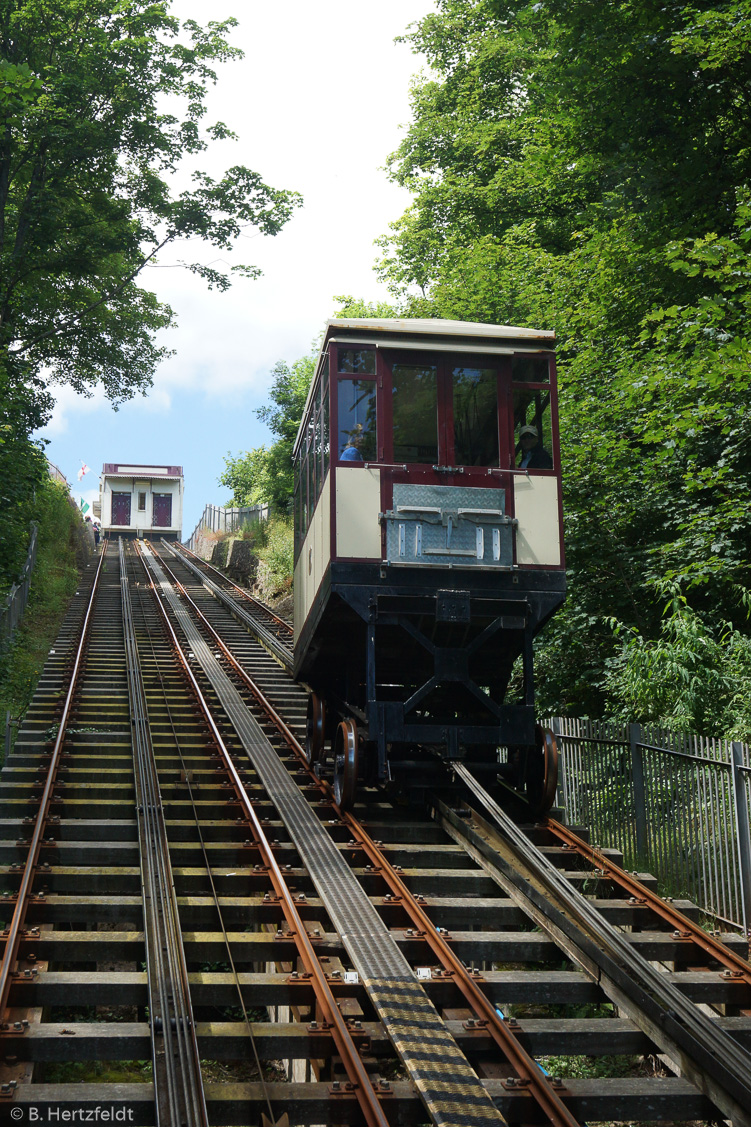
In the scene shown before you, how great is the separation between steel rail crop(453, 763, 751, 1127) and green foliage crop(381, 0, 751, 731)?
152 inches

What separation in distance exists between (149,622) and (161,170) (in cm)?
1125

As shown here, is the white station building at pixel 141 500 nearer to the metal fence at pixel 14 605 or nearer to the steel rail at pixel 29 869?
the metal fence at pixel 14 605

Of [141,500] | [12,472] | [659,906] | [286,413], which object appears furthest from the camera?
[141,500]

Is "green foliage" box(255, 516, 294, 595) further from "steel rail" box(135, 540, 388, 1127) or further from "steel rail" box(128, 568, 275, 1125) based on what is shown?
"steel rail" box(135, 540, 388, 1127)

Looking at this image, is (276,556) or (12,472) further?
(276,556)

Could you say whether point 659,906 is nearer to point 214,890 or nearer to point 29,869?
point 214,890

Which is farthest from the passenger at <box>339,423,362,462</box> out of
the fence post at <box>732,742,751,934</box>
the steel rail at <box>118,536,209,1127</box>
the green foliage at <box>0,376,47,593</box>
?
the green foliage at <box>0,376,47,593</box>

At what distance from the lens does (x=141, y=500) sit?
50.9 metres

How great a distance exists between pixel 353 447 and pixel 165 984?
505 centimetres

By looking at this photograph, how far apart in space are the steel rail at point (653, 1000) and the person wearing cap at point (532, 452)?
357 centimetres

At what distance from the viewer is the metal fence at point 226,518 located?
129 feet

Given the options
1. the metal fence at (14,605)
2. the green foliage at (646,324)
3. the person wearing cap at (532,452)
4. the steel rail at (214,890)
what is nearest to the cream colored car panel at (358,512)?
the person wearing cap at (532,452)

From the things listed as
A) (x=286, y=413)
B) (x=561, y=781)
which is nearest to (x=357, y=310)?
(x=286, y=413)

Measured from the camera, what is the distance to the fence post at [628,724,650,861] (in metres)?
9.70
